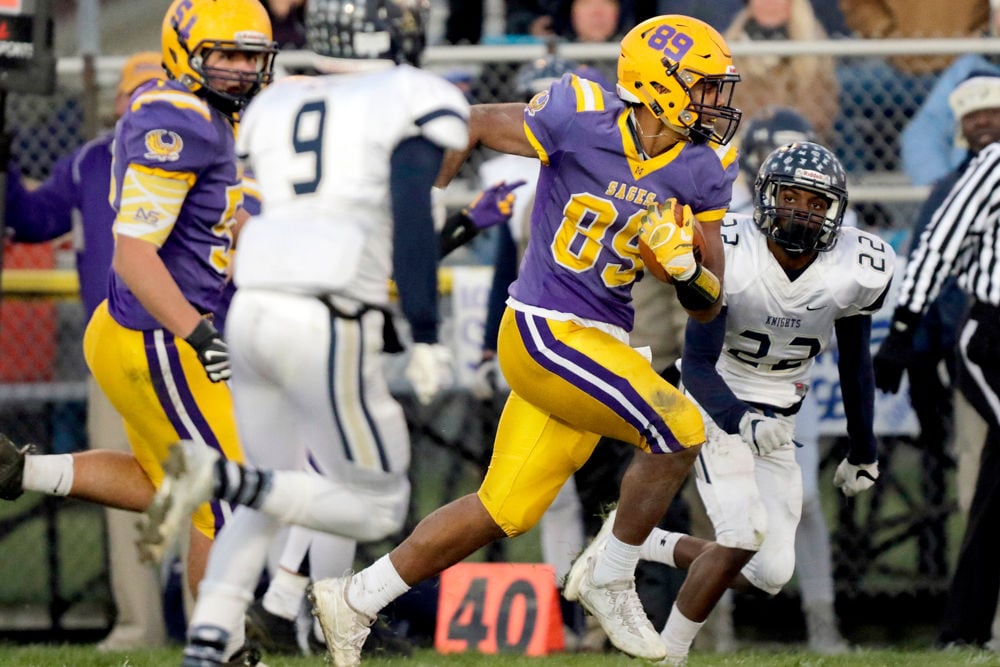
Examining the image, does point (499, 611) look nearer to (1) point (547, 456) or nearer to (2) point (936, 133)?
(1) point (547, 456)

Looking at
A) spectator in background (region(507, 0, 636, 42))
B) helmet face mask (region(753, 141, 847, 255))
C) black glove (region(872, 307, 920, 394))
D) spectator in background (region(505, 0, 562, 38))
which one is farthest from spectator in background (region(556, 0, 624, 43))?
helmet face mask (region(753, 141, 847, 255))

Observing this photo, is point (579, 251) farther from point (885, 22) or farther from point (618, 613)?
point (885, 22)

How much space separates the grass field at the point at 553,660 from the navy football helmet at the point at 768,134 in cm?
201

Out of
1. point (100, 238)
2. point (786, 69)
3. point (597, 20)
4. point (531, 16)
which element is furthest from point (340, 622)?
point (531, 16)

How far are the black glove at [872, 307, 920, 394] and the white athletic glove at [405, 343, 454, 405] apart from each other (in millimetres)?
2691

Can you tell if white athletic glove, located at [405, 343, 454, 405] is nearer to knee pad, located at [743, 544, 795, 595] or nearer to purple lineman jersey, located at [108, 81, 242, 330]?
purple lineman jersey, located at [108, 81, 242, 330]

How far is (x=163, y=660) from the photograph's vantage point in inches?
221

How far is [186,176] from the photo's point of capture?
16.3ft

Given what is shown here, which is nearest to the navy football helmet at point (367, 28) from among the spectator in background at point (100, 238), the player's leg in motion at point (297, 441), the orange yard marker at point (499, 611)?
the player's leg in motion at point (297, 441)

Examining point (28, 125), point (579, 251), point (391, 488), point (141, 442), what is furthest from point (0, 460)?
point (28, 125)

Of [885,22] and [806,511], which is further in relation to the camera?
[885,22]

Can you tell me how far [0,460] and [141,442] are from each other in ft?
1.37

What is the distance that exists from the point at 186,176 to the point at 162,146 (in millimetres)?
114

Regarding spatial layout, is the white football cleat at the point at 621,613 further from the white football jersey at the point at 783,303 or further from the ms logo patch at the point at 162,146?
the ms logo patch at the point at 162,146
